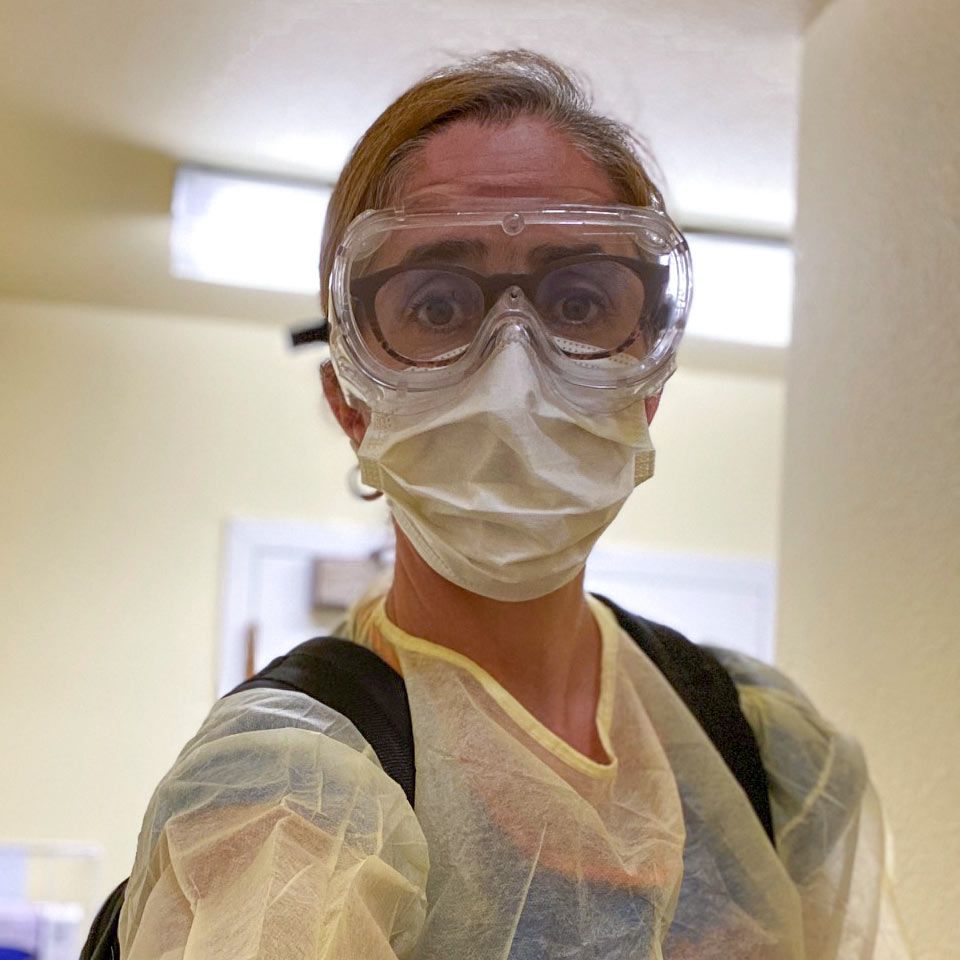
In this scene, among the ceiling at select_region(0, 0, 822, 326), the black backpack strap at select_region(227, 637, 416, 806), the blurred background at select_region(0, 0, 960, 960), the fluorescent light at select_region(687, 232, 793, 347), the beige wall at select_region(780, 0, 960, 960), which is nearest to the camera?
the black backpack strap at select_region(227, 637, 416, 806)

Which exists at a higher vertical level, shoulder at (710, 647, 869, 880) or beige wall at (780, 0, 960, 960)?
beige wall at (780, 0, 960, 960)

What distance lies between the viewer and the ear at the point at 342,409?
3.83 ft

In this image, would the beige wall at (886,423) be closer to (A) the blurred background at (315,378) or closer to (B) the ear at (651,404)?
(A) the blurred background at (315,378)

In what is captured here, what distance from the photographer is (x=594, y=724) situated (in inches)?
46.7

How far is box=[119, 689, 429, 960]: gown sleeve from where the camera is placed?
84cm

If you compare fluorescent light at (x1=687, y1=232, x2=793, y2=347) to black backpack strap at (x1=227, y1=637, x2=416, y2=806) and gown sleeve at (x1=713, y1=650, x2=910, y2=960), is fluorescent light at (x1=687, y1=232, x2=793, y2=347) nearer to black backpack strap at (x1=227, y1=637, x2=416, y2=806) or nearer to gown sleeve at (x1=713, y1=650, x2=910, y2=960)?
gown sleeve at (x1=713, y1=650, x2=910, y2=960)

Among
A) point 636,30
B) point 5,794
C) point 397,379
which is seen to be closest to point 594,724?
point 397,379

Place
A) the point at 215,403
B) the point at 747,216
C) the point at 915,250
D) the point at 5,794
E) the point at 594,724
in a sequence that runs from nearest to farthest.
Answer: the point at 594,724, the point at 915,250, the point at 747,216, the point at 5,794, the point at 215,403

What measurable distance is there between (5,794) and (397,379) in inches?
121

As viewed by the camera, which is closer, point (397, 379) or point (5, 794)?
point (397, 379)

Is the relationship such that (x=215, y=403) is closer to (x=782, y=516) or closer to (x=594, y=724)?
(x=782, y=516)

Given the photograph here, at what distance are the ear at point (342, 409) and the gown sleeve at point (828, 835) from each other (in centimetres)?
47

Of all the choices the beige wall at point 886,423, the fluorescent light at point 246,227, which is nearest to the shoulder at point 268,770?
the beige wall at point 886,423

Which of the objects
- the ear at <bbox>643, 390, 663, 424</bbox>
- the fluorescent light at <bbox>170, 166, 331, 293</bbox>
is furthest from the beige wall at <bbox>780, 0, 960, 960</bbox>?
the fluorescent light at <bbox>170, 166, 331, 293</bbox>
